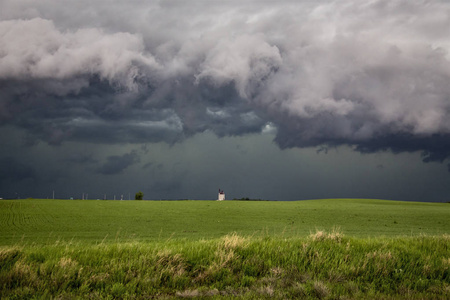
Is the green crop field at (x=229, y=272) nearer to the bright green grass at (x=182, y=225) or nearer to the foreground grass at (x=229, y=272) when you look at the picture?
the foreground grass at (x=229, y=272)

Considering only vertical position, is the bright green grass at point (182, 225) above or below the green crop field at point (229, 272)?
below

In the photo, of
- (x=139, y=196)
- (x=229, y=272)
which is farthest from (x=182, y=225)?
(x=139, y=196)

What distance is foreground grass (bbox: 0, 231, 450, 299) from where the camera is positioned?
27.5ft

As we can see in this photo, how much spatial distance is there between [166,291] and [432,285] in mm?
6921

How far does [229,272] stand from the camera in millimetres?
9625

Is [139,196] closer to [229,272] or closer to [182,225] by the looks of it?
[182,225]

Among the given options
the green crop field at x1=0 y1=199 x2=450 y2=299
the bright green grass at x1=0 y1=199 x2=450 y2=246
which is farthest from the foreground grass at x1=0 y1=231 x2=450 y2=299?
the bright green grass at x1=0 y1=199 x2=450 y2=246

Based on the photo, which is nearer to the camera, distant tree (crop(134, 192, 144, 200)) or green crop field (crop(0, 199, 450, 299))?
green crop field (crop(0, 199, 450, 299))

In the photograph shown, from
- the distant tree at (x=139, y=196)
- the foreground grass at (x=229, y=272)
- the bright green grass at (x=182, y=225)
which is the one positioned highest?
the foreground grass at (x=229, y=272)

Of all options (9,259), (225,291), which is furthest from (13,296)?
(225,291)

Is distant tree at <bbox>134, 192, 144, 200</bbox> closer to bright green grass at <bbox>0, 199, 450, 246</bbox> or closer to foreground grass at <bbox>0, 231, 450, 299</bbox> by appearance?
bright green grass at <bbox>0, 199, 450, 246</bbox>

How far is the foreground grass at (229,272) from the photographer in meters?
8.37

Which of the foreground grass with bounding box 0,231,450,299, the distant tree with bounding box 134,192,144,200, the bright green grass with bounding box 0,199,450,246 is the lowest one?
the distant tree with bounding box 134,192,144,200

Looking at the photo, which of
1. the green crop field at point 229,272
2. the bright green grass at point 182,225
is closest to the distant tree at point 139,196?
the bright green grass at point 182,225
